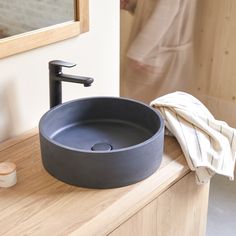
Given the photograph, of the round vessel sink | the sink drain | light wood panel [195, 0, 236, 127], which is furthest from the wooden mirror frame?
light wood panel [195, 0, 236, 127]

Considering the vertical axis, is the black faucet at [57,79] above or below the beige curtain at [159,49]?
above

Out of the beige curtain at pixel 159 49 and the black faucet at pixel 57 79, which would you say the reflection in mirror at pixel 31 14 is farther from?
the beige curtain at pixel 159 49

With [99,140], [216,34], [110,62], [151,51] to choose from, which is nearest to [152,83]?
[151,51]

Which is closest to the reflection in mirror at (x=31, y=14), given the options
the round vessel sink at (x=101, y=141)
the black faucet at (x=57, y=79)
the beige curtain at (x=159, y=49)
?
the black faucet at (x=57, y=79)

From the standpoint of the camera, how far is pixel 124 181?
973 millimetres

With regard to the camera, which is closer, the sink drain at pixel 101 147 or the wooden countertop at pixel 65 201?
the wooden countertop at pixel 65 201

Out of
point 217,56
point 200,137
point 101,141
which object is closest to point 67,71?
point 101,141

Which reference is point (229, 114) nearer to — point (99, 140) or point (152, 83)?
point (152, 83)

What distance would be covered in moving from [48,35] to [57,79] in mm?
128

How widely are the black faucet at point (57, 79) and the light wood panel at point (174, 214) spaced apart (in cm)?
33

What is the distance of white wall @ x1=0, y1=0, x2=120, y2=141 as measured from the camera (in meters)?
1.13

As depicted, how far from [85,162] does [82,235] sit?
0.16m

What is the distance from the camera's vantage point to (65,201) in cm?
93

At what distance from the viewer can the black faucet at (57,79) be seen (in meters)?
1.08
